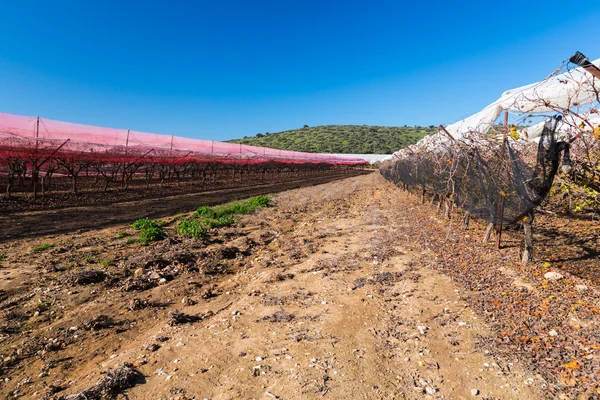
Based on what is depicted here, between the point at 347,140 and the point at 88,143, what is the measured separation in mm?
75649

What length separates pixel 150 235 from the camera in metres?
8.19

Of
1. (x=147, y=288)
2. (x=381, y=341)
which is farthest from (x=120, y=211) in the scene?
(x=381, y=341)

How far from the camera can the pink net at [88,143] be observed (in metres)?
14.2

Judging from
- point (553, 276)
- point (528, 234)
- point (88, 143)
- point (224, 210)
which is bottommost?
point (224, 210)

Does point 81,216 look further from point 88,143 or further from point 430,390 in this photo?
point 430,390

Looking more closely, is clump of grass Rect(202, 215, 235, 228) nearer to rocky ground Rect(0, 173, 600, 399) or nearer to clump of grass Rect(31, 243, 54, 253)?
rocky ground Rect(0, 173, 600, 399)

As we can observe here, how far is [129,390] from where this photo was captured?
2875mm

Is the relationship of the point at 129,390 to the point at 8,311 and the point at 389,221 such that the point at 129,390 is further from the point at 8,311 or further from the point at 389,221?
the point at 389,221

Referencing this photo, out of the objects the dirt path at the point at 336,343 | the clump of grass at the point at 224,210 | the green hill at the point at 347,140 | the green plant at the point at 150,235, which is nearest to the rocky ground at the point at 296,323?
the dirt path at the point at 336,343

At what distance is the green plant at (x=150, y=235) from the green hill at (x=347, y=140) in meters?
71.5

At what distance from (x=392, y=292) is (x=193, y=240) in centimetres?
530

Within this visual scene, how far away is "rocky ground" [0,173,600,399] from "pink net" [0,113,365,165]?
10457 millimetres

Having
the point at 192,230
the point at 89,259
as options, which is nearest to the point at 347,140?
the point at 192,230

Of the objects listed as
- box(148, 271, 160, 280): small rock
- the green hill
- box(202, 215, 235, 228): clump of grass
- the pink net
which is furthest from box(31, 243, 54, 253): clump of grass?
the green hill
